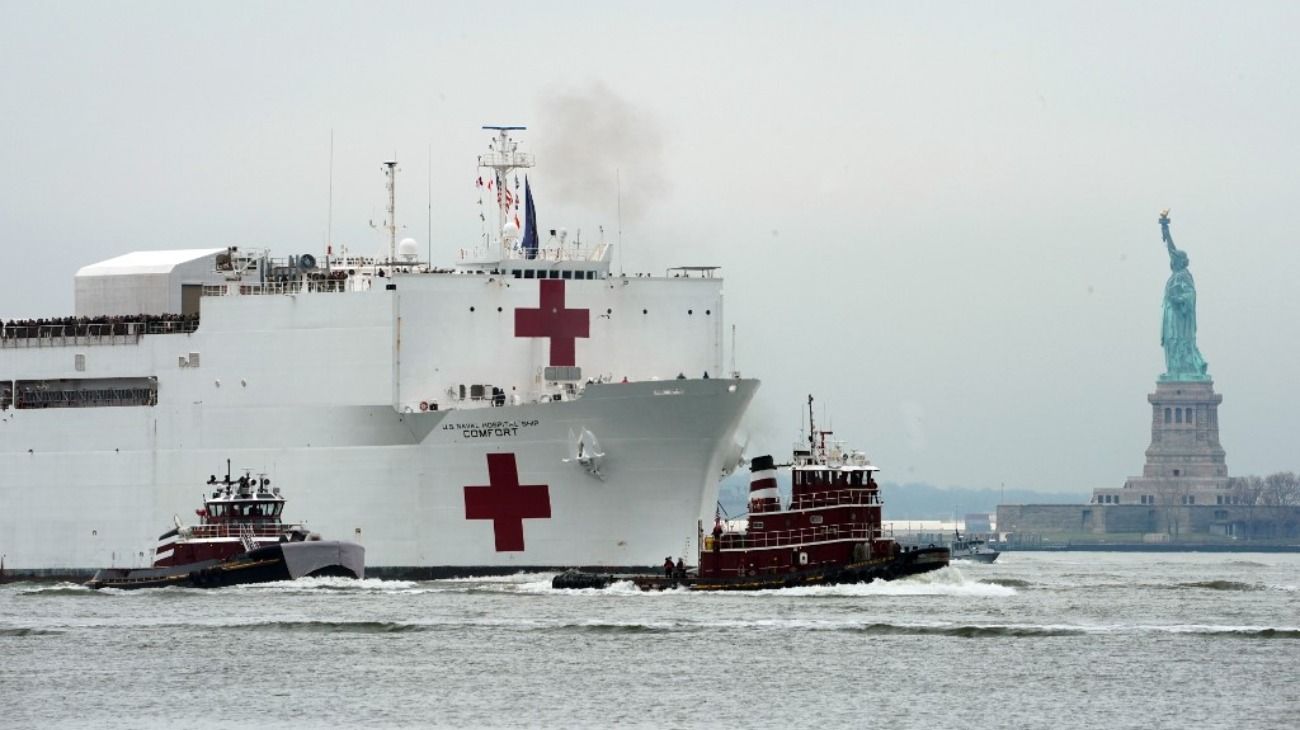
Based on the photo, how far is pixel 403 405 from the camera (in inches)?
2085

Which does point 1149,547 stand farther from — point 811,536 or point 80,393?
point 811,536

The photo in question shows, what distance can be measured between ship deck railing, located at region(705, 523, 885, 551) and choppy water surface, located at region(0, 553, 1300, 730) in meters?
0.98

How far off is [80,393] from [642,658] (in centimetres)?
2629

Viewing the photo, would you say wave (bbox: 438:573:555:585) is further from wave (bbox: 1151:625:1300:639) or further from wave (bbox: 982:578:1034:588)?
wave (bbox: 1151:625:1300:639)

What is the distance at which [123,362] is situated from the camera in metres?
58.2

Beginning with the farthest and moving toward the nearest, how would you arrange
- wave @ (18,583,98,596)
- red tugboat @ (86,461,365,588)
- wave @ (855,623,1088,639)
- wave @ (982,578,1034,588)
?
wave @ (982,578,1034,588)
wave @ (18,583,98,596)
red tugboat @ (86,461,365,588)
wave @ (855,623,1088,639)

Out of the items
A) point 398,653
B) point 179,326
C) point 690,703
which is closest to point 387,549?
point 179,326

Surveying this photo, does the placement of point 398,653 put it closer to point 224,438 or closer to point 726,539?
point 726,539

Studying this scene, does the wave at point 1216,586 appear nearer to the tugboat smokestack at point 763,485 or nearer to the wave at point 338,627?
the tugboat smokestack at point 763,485

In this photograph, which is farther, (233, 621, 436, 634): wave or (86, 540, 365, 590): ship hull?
(86, 540, 365, 590): ship hull

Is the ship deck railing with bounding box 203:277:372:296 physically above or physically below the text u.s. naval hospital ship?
above

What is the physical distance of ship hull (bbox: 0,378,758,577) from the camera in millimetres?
50688

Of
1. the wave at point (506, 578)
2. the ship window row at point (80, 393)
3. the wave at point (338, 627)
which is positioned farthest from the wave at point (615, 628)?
the ship window row at point (80, 393)

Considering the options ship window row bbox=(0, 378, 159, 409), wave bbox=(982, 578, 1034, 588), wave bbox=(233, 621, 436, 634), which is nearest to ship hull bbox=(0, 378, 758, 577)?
ship window row bbox=(0, 378, 159, 409)
